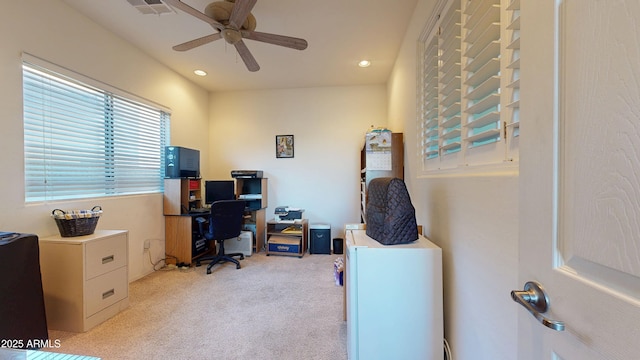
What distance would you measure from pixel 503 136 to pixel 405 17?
6.60 ft

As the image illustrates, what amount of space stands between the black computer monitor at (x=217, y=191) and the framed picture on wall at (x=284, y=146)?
3.09 feet

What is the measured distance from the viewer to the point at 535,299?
1.85ft

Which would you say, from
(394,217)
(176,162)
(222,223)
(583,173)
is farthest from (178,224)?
(583,173)

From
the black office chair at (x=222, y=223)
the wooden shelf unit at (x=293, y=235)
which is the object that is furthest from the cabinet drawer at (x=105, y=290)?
the wooden shelf unit at (x=293, y=235)

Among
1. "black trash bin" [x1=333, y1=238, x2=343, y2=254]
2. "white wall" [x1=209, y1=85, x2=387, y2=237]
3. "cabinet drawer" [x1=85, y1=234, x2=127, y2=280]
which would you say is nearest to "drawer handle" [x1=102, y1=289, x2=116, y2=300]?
"cabinet drawer" [x1=85, y1=234, x2=127, y2=280]

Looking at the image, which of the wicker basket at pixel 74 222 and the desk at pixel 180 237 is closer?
the wicker basket at pixel 74 222

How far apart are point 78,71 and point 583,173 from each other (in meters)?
3.48

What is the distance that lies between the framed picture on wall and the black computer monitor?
0.94 m

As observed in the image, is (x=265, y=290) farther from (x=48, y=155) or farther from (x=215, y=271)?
(x=48, y=155)

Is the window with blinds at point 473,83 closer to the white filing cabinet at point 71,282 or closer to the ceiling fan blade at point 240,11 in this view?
the ceiling fan blade at point 240,11

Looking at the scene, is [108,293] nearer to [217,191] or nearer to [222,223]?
[222,223]

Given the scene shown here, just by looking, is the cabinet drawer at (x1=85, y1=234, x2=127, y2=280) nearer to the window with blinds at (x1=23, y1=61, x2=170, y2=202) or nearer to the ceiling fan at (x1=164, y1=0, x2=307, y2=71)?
the window with blinds at (x1=23, y1=61, x2=170, y2=202)

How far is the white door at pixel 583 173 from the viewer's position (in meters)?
0.39

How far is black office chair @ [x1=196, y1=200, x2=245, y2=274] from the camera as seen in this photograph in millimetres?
3207
